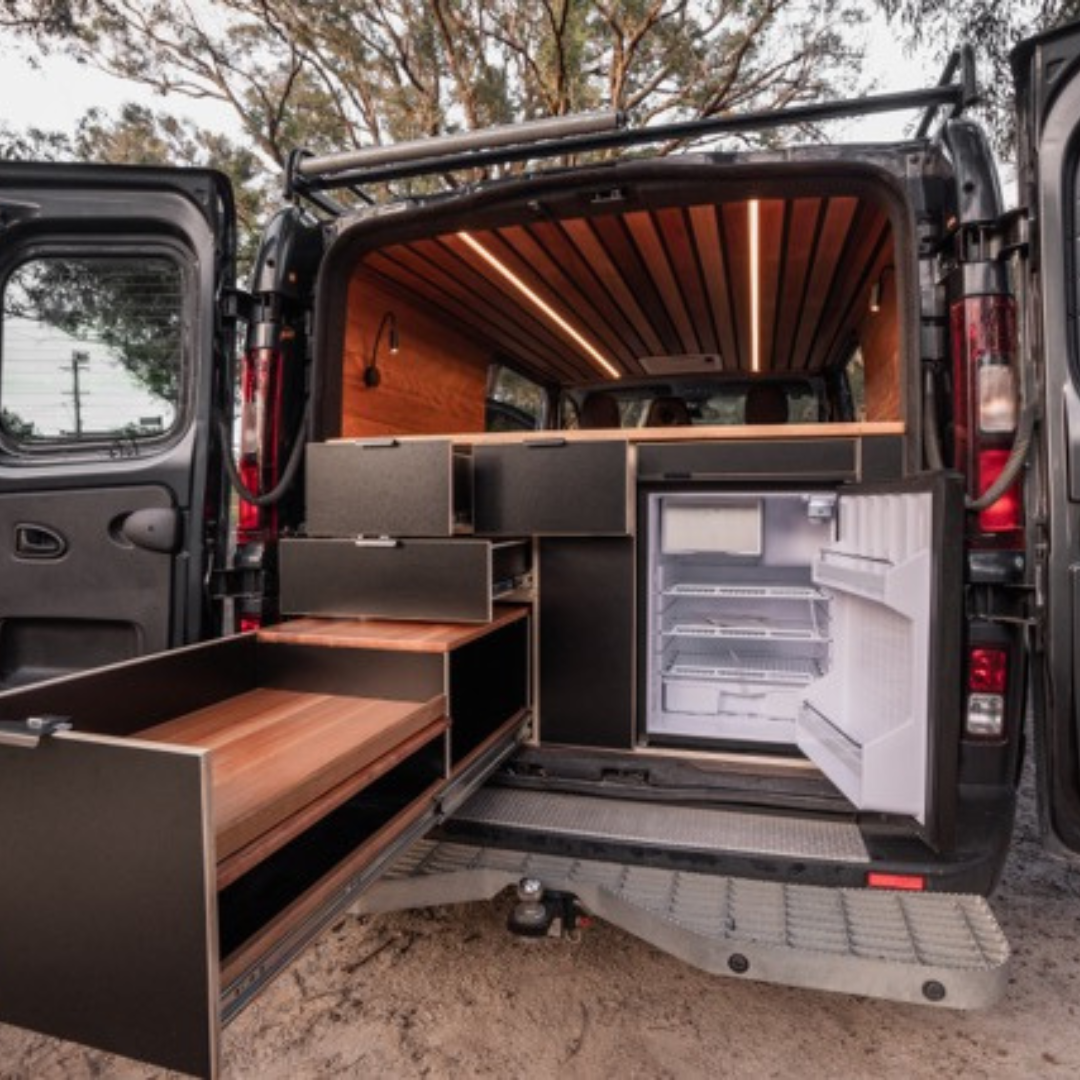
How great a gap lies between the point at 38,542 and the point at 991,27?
9781mm

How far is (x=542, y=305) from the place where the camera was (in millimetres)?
3895

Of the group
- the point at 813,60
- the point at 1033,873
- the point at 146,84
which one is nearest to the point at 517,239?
the point at 1033,873

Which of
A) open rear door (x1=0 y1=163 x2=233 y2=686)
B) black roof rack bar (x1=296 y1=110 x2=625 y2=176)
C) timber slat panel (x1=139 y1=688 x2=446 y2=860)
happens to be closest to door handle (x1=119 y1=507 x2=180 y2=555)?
open rear door (x1=0 y1=163 x2=233 y2=686)

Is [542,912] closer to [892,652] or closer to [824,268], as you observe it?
[892,652]

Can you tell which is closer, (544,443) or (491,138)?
(491,138)

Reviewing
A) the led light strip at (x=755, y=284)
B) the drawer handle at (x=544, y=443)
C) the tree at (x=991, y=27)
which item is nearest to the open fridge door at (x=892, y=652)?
the drawer handle at (x=544, y=443)

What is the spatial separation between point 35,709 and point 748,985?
1.82 m

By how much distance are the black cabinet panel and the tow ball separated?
656 millimetres

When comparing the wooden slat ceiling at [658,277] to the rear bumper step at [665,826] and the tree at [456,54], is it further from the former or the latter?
the tree at [456,54]

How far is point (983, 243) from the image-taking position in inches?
68.0

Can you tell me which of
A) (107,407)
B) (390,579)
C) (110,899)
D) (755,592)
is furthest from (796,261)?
(110,899)

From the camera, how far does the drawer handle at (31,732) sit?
1045mm

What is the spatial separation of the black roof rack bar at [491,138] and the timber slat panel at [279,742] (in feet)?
5.10

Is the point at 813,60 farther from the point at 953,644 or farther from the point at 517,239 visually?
the point at 953,644
